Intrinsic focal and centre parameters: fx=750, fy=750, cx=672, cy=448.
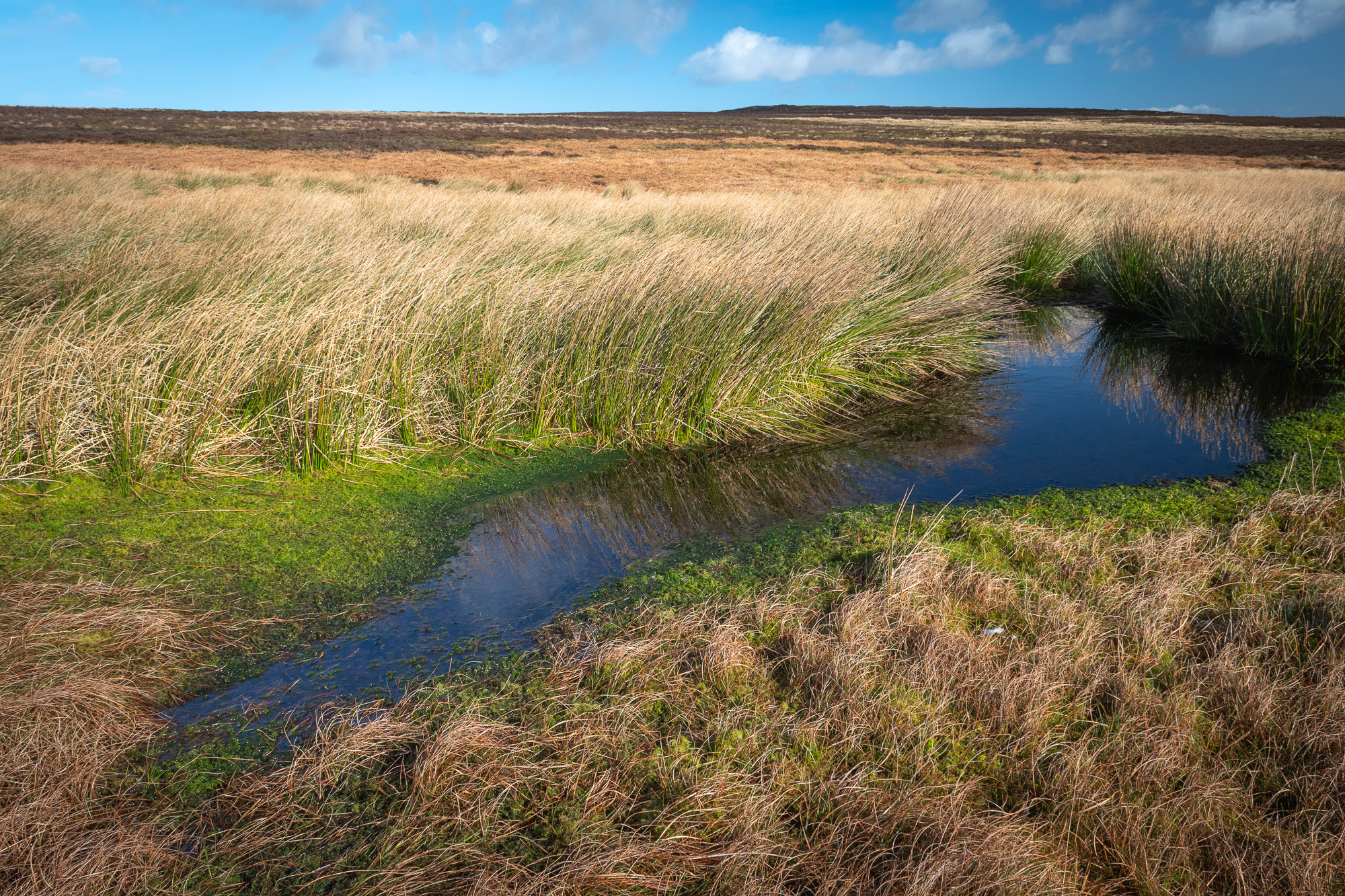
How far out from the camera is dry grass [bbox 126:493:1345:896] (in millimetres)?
1685

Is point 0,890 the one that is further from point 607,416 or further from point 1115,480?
point 1115,480

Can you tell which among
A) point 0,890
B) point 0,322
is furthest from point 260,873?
point 0,322

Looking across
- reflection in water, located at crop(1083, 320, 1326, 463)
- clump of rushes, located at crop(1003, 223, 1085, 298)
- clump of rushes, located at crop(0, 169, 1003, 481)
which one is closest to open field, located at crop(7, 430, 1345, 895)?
clump of rushes, located at crop(0, 169, 1003, 481)

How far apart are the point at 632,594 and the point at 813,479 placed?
1766mm

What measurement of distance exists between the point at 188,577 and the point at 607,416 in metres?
2.46

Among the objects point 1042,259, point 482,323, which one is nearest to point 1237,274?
point 1042,259

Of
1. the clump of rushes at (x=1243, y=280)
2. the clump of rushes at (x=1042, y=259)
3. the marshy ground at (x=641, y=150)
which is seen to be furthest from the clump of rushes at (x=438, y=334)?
the marshy ground at (x=641, y=150)

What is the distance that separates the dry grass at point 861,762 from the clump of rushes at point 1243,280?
491 centimetres

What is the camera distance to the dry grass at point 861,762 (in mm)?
1685

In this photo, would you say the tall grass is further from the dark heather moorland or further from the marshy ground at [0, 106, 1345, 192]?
the dark heather moorland

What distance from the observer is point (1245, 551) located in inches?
121

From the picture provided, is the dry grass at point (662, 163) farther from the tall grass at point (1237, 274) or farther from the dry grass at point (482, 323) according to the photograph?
the dry grass at point (482, 323)

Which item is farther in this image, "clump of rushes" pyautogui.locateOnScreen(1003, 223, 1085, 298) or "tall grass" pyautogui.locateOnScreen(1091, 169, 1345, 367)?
"clump of rushes" pyautogui.locateOnScreen(1003, 223, 1085, 298)

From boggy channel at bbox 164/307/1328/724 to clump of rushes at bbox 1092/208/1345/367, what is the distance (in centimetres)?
28
